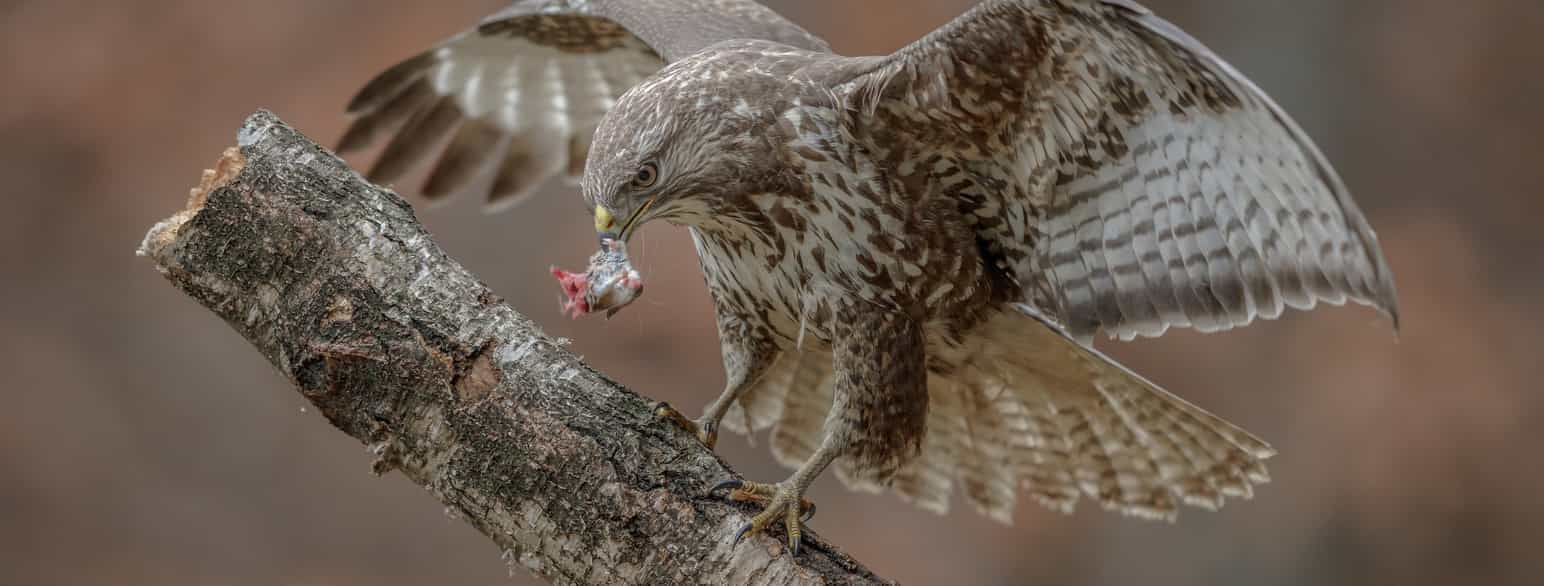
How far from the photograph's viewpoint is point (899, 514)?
23.1 feet

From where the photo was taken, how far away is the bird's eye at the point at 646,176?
2.77m

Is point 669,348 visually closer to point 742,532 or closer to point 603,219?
point 603,219

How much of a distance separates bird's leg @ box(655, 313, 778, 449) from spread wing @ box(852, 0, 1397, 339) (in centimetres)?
68

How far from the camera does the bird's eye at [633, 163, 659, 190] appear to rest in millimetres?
2771

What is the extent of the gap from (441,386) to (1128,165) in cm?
155

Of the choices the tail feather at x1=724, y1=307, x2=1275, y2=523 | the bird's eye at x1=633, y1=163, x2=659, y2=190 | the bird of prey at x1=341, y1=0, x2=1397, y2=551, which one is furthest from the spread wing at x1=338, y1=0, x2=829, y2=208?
the bird's eye at x1=633, y1=163, x2=659, y2=190

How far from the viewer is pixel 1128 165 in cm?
288

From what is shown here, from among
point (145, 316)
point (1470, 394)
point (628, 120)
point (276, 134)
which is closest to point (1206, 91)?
point (628, 120)

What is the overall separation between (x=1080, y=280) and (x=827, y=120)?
707 mm

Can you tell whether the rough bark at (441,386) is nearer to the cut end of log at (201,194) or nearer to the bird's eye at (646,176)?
the cut end of log at (201,194)

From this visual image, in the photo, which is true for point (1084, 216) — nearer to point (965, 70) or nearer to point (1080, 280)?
point (1080, 280)

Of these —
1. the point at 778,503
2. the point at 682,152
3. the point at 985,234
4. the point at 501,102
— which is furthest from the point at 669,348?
the point at 778,503

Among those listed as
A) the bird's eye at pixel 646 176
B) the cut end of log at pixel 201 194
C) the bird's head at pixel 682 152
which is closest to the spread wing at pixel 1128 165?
the bird's head at pixel 682 152

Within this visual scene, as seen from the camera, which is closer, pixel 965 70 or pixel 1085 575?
pixel 965 70
